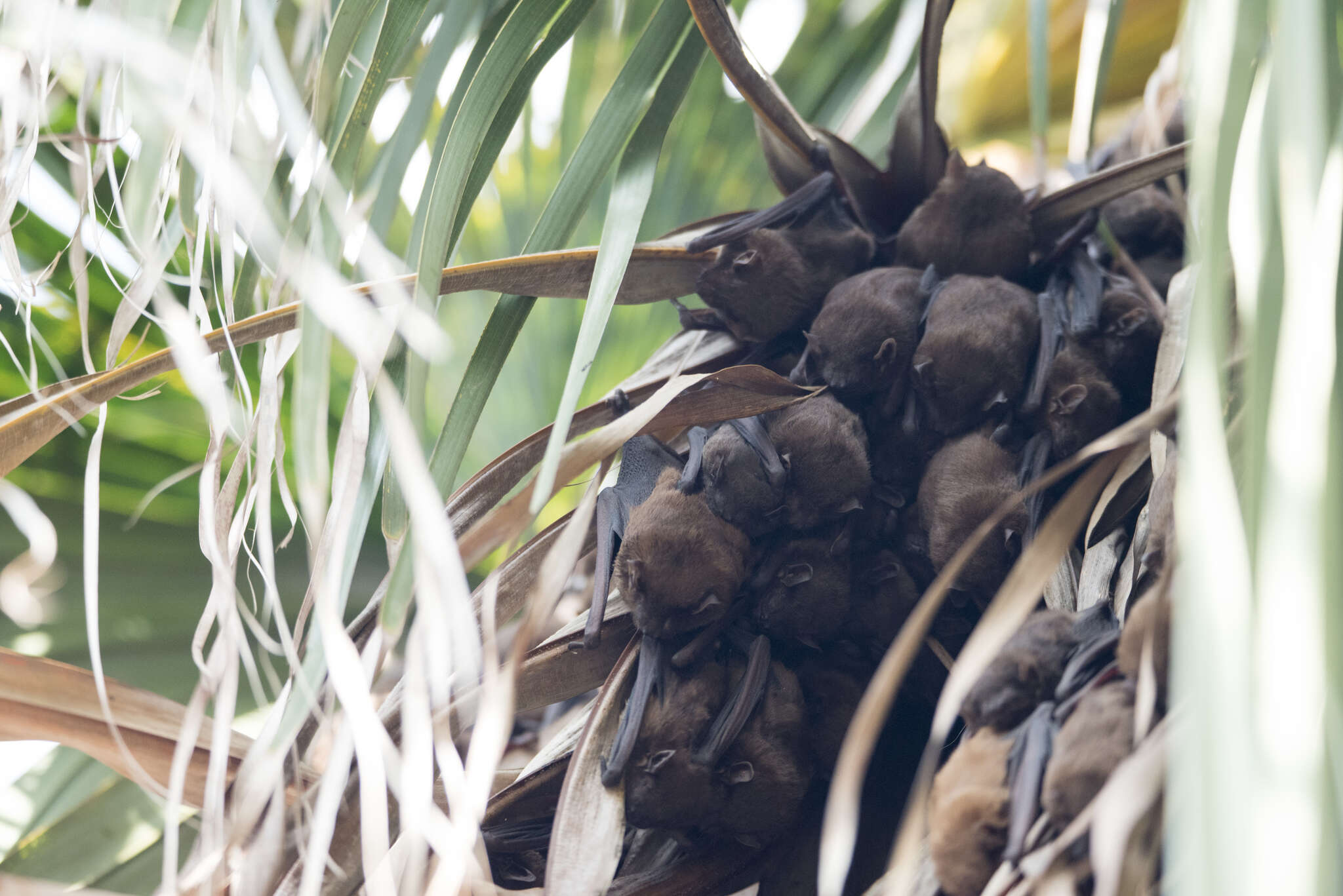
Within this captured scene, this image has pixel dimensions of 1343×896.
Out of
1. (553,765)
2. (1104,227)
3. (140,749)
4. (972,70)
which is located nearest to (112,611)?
(140,749)

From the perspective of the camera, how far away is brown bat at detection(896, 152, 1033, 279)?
732mm

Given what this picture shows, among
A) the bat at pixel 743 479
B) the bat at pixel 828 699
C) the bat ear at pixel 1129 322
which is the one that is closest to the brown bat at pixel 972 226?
the bat ear at pixel 1129 322

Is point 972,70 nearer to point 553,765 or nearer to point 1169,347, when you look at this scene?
point 1169,347

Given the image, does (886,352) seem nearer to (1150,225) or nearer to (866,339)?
(866,339)

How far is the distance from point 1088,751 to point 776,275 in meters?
0.45

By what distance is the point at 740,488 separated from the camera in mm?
615

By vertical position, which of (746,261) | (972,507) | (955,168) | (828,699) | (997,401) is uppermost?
(955,168)

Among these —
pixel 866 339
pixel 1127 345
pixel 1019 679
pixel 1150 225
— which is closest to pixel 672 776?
pixel 1019 679

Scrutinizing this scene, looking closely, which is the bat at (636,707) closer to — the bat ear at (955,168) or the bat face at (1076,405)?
the bat face at (1076,405)

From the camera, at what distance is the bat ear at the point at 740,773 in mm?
557

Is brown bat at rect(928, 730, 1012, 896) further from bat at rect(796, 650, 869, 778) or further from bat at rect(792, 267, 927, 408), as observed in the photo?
bat at rect(792, 267, 927, 408)

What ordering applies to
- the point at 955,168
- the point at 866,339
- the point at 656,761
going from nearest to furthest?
1. the point at 656,761
2. the point at 866,339
3. the point at 955,168

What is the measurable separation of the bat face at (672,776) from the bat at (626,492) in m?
0.09

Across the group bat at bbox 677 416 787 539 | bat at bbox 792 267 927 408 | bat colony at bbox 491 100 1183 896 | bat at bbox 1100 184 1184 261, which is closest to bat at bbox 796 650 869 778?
bat colony at bbox 491 100 1183 896
